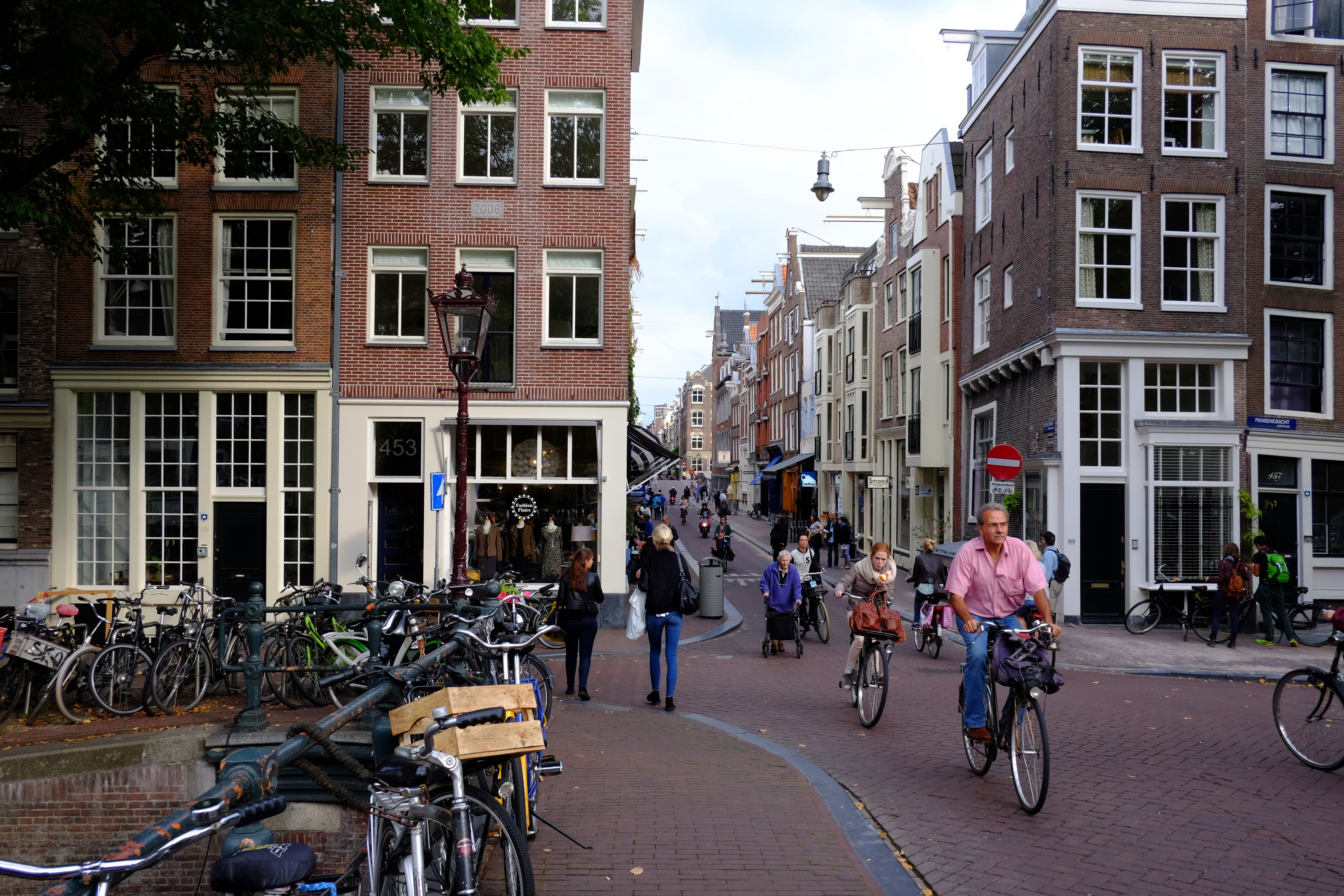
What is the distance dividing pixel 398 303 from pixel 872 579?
34.5 ft

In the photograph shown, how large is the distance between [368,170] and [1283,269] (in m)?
18.0

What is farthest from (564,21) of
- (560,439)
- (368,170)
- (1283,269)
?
(1283,269)

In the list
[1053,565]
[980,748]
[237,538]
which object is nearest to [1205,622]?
[1053,565]

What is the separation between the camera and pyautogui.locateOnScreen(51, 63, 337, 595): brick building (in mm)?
17938

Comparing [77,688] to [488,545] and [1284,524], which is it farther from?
[1284,524]

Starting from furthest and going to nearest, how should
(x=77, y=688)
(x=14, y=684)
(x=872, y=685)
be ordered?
(x=77, y=688)
(x=14, y=684)
(x=872, y=685)

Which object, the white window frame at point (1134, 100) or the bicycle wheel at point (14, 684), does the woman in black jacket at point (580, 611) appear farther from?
the white window frame at point (1134, 100)

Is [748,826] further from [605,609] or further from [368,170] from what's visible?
[368,170]

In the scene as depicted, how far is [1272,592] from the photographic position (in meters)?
17.1

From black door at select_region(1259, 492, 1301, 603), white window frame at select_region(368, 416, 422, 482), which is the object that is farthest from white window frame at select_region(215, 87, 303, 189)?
black door at select_region(1259, 492, 1301, 603)

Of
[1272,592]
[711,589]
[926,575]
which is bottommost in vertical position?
[711,589]

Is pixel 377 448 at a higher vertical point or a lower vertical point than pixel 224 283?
lower

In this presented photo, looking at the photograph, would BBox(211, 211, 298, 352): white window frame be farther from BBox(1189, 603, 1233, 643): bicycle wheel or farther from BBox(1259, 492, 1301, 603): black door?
BBox(1259, 492, 1301, 603): black door

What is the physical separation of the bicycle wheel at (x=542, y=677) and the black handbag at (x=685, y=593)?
6.88 ft
